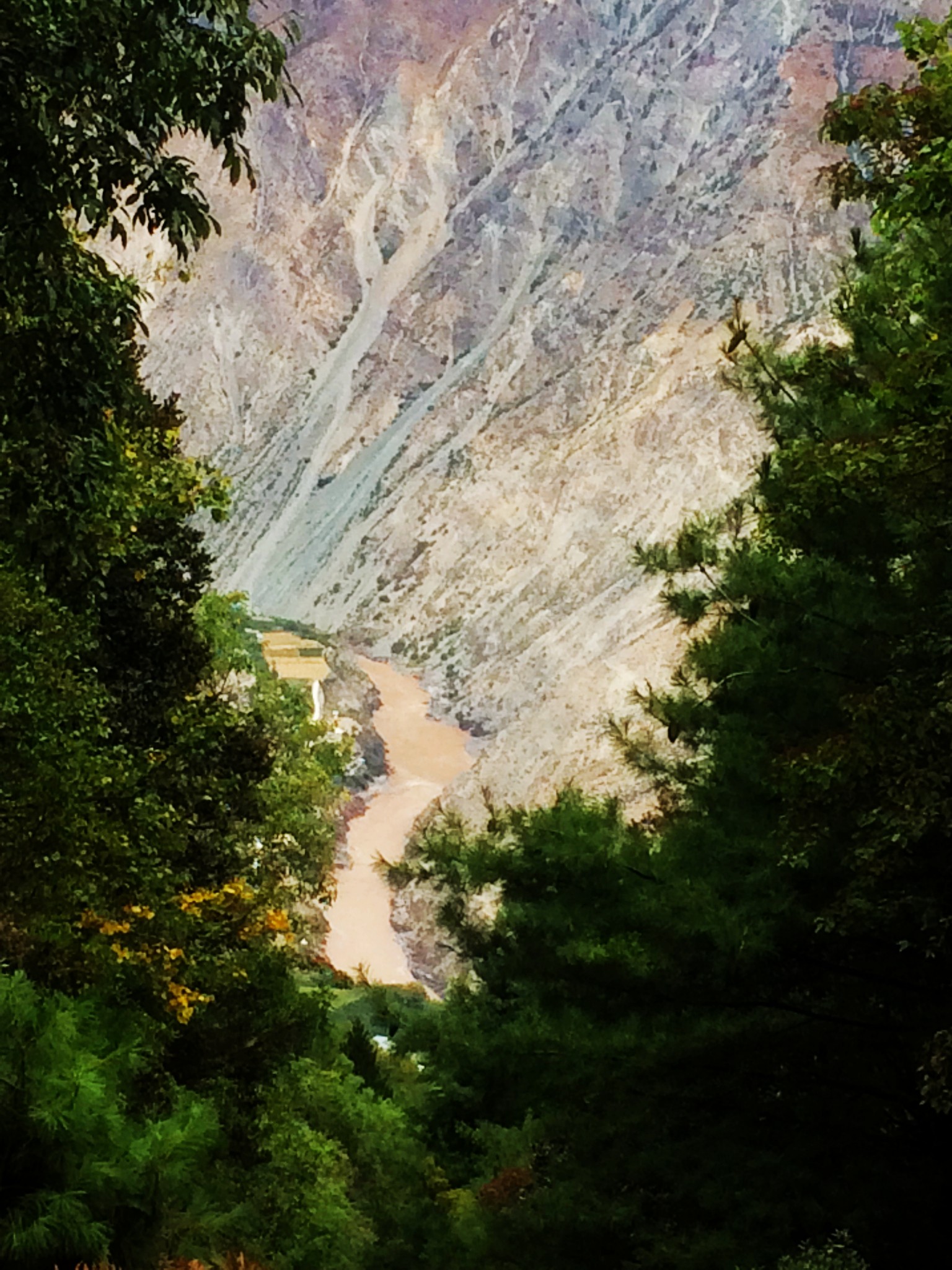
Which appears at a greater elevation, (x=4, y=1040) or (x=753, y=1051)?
(x=4, y=1040)

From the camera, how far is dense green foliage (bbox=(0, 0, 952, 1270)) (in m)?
3.88

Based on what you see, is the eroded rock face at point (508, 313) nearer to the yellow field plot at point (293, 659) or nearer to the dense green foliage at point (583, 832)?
the yellow field plot at point (293, 659)

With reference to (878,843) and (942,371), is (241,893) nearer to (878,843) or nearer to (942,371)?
(878,843)

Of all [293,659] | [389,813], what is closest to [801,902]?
[293,659]

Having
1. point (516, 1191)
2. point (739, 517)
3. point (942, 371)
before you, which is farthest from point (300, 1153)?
point (942, 371)

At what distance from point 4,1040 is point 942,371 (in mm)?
5112

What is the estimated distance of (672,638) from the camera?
138 feet

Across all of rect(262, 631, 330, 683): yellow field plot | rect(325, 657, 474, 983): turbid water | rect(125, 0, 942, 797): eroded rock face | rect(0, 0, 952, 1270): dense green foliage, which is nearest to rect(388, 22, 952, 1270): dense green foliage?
rect(0, 0, 952, 1270): dense green foliage

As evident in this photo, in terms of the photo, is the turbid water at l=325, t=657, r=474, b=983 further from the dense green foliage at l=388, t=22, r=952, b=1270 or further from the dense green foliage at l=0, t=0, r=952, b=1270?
the dense green foliage at l=388, t=22, r=952, b=1270

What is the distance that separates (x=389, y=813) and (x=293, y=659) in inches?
333

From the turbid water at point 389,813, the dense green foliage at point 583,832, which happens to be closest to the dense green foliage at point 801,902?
the dense green foliage at point 583,832

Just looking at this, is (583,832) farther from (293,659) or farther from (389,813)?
(389,813)

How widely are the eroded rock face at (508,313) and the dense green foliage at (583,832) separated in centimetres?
2758

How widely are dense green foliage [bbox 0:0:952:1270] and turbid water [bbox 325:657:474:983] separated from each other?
1061 inches
